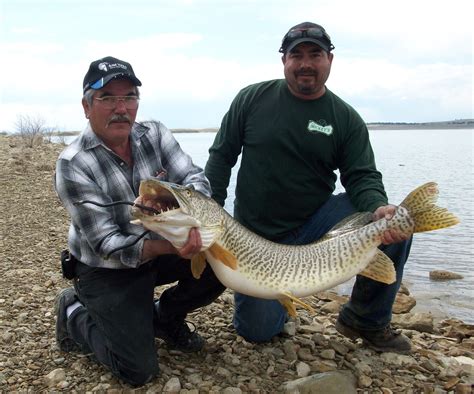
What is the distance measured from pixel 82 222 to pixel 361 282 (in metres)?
2.31

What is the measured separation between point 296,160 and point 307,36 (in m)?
1.09

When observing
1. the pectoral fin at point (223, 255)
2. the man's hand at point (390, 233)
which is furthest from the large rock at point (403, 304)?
the pectoral fin at point (223, 255)

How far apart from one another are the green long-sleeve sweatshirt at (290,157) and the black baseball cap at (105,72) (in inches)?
55.0

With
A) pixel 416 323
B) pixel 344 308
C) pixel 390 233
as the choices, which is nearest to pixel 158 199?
pixel 390 233

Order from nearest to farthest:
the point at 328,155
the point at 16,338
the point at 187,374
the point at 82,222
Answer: the point at 82,222, the point at 187,374, the point at 16,338, the point at 328,155

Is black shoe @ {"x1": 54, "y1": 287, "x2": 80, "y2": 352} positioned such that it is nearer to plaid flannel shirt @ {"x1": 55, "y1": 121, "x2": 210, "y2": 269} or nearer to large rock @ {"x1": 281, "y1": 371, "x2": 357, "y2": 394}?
plaid flannel shirt @ {"x1": 55, "y1": 121, "x2": 210, "y2": 269}

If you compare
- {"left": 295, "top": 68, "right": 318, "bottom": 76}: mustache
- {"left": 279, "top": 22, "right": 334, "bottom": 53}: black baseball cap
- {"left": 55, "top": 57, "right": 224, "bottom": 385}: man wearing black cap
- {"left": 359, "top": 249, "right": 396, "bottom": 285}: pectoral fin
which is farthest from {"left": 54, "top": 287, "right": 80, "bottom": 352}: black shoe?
{"left": 279, "top": 22, "right": 334, "bottom": 53}: black baseball cap

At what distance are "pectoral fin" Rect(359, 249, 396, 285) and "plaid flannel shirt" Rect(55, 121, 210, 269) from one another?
54.1 inches

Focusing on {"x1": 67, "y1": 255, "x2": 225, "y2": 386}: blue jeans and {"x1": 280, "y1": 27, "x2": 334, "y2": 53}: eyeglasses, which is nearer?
{"x1": 67, "y1": 255, "x2": 225, "y2": 386}: blue jeans

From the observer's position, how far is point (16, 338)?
460cm

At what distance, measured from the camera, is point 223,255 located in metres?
3.81

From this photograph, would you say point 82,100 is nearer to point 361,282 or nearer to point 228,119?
point 228,119

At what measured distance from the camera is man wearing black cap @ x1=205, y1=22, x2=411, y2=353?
4844 millimetres

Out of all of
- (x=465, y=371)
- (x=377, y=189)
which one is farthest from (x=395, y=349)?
(x=377, y=189)
